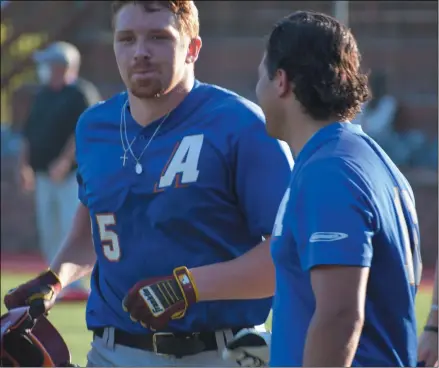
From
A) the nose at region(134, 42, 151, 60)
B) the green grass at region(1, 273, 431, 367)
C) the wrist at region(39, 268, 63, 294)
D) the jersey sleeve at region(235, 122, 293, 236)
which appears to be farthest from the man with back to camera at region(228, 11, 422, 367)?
the green grass at region(1, 273, 431, 367)

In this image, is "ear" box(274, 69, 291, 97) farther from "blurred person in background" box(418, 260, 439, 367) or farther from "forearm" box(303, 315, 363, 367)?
"blurred person in background" box(418, 260, 439, 367)

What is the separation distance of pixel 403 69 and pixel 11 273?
7.89 m

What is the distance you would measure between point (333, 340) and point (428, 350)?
1.10 metres

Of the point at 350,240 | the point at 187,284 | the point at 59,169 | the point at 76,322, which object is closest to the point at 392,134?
the point at 59,169

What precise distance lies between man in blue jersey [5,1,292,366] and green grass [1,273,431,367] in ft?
11.5

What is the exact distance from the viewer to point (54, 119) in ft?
35.7

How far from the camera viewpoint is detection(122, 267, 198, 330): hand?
374cm

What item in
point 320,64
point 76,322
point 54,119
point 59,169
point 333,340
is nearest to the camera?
point 333,340

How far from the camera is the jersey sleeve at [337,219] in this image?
114 inches

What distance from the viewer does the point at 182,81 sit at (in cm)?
419

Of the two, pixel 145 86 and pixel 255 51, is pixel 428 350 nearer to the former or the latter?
pixel 145 86

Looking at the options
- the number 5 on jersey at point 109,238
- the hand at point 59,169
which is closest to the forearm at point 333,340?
the number 5 on jersey at point 109,238

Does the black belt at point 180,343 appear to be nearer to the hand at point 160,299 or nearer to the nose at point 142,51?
the hand at point 160,299

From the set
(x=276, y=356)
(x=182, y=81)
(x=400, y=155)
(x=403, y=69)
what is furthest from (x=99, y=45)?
(x=276, y=356)
